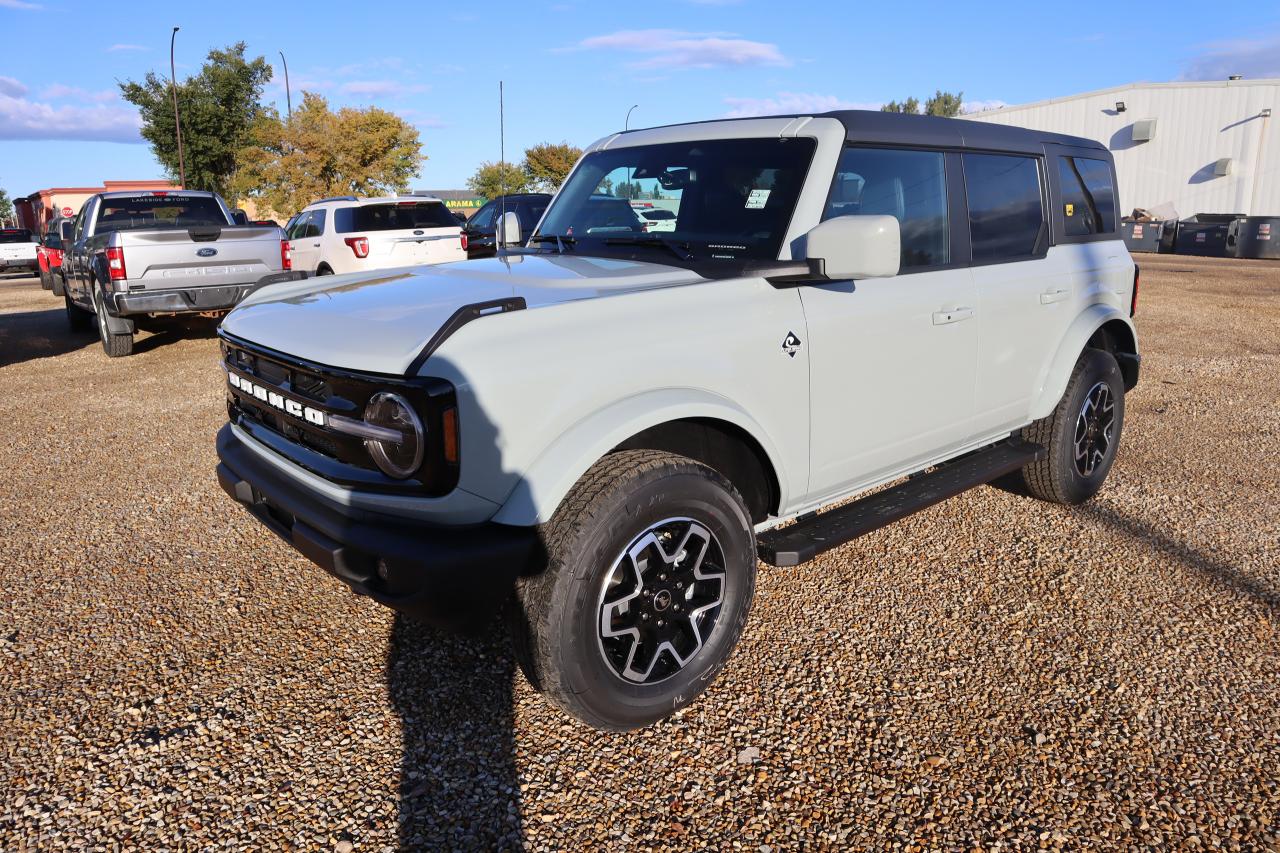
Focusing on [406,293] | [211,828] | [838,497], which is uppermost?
[406,293]

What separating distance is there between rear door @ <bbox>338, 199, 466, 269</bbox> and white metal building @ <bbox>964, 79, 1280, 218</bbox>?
28.8 m

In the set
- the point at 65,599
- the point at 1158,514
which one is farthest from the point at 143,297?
the point at 1158,514

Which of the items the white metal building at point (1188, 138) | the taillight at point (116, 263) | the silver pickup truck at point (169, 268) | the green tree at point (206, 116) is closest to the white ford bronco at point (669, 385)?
the silver pickup truck at point (169, 268)

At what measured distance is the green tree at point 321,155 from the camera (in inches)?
1470

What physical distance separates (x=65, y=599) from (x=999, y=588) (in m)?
4.05

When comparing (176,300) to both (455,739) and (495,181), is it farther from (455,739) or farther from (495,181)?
(495,181)

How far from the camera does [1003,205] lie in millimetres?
4031

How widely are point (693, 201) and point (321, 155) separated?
125 ft

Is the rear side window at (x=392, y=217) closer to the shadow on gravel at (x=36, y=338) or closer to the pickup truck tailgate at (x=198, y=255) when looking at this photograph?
the pickup truck tailgate at (x=198, y=255)

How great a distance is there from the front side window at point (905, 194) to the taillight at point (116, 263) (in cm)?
837

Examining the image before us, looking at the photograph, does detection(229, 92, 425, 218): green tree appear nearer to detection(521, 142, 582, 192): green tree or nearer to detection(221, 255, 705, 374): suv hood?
detection(521, 142, 582, 192): green tree

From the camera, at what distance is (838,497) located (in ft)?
11.1

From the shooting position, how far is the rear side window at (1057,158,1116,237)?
4.45 metres

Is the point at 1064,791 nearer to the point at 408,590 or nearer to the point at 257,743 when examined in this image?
the point at 408,590
